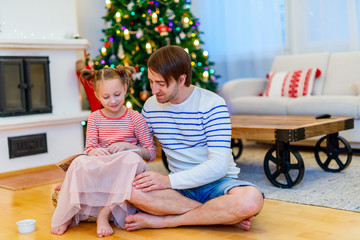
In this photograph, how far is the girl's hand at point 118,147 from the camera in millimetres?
2193

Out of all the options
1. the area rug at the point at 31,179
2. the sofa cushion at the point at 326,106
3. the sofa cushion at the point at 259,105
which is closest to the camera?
the area rug at the point at 31,179

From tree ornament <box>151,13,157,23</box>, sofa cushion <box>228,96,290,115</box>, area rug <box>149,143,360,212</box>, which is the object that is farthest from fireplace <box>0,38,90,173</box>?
sofa cushion <box>228,96,290,115</box>

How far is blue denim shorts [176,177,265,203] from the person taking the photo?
2.07 meters

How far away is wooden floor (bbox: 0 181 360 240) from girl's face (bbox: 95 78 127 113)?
1.85 ft

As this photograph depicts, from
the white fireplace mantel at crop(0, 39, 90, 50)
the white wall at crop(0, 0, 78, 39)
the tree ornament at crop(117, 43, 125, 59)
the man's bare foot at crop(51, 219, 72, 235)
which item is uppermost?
the white wall at crop(0, 0, 78, 39)

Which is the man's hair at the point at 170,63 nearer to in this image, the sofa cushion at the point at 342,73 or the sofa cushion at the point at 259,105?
the sofa cushion at the point at 259,105

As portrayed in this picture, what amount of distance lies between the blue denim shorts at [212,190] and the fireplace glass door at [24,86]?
227cm

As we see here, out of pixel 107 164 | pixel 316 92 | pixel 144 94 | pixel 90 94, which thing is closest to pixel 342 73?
A: pixel 316 92

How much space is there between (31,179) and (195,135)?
1.87m

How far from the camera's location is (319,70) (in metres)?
4.41

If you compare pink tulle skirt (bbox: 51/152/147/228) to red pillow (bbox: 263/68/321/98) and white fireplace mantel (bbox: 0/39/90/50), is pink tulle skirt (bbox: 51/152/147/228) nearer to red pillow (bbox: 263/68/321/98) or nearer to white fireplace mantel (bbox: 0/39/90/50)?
white fireplace mantel (bbox: 0/39/90/50)

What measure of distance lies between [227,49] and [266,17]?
1.89ft

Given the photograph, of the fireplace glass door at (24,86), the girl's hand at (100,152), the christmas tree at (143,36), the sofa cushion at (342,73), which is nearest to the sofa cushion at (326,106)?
the sofa cushion at (342,73)

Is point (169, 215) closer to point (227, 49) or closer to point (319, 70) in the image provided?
point (319, 70)
